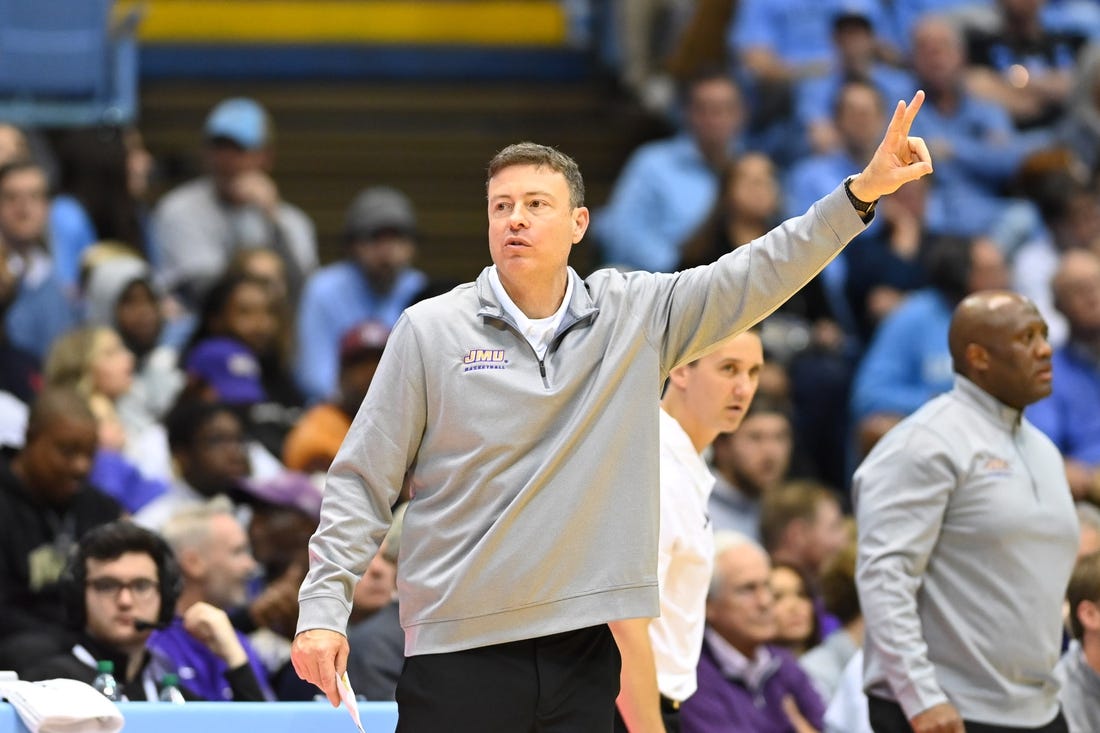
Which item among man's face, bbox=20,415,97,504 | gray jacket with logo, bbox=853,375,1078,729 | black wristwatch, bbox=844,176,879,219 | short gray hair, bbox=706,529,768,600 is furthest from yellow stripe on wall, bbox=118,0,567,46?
black wristwatch, bbox=844,176,879,219

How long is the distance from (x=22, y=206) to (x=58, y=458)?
94.2 inches

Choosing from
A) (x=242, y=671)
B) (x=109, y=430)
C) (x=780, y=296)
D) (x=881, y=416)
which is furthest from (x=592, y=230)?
(x=780, y=296)

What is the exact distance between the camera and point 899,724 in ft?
16.1

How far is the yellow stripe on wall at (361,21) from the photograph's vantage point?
12922mm

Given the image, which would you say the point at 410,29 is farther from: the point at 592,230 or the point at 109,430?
the point at 109,430

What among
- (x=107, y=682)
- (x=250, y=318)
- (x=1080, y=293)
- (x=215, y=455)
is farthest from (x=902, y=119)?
(x=250, y=318)

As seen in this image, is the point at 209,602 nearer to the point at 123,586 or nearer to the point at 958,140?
the point at 123,586

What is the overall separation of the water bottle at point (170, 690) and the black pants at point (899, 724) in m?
1.75

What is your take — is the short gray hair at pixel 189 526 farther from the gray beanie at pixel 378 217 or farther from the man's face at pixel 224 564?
the gray beanie at pixel 378 217

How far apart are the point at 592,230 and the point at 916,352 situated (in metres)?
2.72

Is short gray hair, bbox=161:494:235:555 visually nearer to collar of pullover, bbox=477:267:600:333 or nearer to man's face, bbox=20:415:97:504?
man's face, bbox=20:415:97:504

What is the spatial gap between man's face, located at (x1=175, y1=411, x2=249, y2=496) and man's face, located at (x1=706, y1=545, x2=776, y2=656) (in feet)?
6.87

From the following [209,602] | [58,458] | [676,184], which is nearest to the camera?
[209,602]

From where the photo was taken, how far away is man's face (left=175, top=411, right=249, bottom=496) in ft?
24.3
